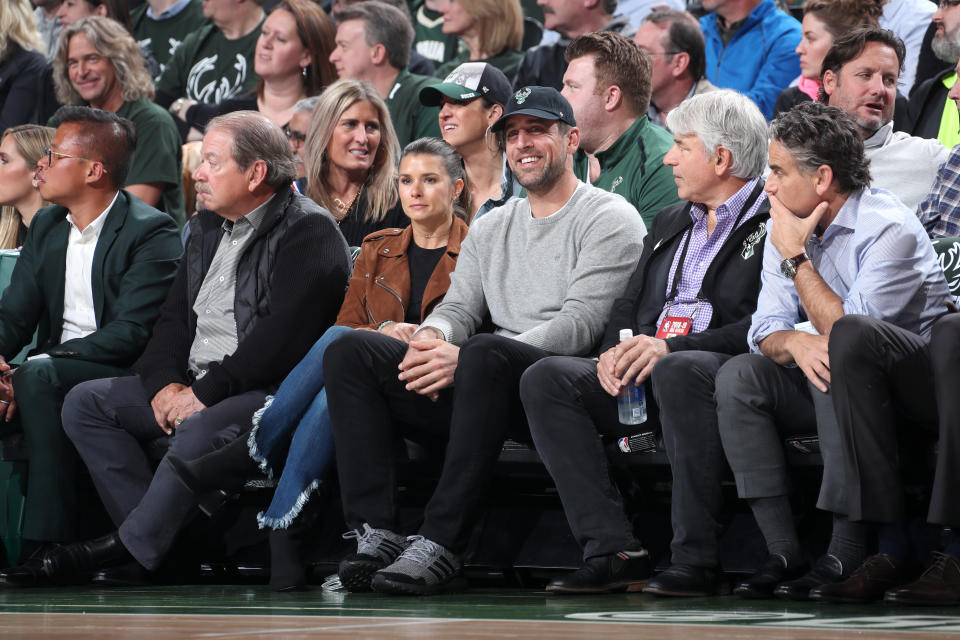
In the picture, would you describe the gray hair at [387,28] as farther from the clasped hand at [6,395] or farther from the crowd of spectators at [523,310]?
the clasped hand at [6,395]

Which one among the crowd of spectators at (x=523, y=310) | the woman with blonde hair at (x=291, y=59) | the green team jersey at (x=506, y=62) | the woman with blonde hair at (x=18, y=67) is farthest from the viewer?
the woman with blonde hair at (x=18, y=67)

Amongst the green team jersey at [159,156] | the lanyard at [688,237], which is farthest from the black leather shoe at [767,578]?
the green team jersey at [159,156]

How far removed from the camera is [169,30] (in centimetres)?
822

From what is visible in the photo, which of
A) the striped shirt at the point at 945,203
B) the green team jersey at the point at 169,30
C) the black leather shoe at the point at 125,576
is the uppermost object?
the green team jersey at the point at 169,30

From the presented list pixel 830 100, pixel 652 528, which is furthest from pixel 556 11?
pixel 652 528

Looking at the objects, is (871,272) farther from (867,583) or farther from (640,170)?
(640,170)

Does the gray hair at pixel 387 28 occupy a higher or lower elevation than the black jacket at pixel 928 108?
higher

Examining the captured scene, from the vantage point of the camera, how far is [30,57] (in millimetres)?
7379

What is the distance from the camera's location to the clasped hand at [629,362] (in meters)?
3.45

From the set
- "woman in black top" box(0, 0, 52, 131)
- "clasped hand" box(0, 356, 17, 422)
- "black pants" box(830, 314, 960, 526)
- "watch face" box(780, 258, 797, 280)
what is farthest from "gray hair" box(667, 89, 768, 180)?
"woman in black top" box(0, 0, 52, 131)

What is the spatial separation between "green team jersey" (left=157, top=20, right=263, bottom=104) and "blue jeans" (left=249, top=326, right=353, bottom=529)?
3.75 m

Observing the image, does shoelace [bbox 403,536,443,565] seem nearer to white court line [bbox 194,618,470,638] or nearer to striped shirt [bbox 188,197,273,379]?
white court line [bbox 194,618,470,638]

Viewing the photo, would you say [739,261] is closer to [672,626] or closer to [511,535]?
[511,535]

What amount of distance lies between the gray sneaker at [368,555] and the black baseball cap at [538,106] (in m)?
1.34
